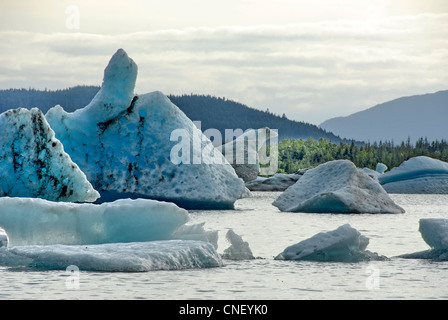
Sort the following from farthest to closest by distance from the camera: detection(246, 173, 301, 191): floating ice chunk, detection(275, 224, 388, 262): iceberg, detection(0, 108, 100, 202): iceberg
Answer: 1. detection(246, 173, 301, 191): floating ice chunk
2. detection(0, 108, 100, 202): iceberg
3. detection(275, 224, 388, 262): iceberg

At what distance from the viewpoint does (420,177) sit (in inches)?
1304

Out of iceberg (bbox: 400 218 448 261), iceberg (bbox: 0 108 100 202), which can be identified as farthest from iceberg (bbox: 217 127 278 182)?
iceberg (bbox: 400 218 448 261)

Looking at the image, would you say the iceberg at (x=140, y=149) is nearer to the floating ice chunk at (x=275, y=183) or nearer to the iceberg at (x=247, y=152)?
the iceberg at (x=247, y=152)

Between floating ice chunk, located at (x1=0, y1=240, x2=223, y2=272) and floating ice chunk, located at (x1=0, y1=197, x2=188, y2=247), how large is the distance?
465 mm

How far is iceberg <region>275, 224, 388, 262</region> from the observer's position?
9.33 m

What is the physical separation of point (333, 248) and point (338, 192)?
25.3ft

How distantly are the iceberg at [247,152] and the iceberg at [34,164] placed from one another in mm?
18986

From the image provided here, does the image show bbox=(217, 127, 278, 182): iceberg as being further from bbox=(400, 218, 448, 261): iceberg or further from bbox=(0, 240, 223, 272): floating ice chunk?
bbox=(0, 240, 223, 272): floating ice chunk

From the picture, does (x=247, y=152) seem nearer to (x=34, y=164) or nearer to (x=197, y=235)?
(x=34, y=164)

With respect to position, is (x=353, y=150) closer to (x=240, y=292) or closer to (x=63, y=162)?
(x=63, y=162)

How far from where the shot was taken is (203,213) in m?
18.0

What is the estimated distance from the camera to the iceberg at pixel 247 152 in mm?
35031
